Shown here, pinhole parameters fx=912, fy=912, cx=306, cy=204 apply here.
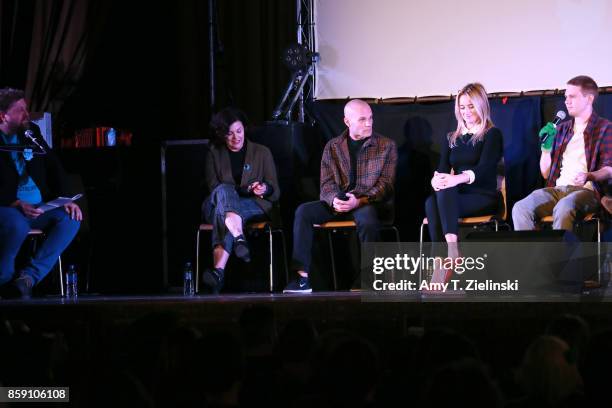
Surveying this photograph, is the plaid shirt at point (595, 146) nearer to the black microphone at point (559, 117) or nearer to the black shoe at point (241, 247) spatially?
the black microphone at point (559, 117)

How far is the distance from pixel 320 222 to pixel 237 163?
0.73 metres

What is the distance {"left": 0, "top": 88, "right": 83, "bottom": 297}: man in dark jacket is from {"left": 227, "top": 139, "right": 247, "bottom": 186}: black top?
41.0 inches

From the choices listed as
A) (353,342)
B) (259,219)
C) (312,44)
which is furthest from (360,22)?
(353,342)

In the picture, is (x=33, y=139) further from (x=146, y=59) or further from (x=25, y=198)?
(x=146, y=59)

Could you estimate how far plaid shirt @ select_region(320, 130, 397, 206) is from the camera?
5.78 meters

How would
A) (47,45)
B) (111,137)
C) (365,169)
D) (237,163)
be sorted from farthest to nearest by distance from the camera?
(47,45)
(111,137)
(237,163)
(365,169)

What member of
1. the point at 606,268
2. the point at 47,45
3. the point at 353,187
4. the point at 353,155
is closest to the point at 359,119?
the point at 353,155

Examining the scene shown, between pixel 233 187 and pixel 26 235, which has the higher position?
pixel 233 187

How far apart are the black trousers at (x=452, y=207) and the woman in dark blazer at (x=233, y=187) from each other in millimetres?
1060

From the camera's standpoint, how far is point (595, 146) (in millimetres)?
5445

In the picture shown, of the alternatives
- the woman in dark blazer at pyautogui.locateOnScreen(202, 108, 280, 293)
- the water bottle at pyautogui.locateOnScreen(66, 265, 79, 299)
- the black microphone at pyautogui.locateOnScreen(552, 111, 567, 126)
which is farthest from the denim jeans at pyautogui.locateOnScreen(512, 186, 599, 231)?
the water bottle at pyautogui.locateOnScreen(66, 265, 79, 299)

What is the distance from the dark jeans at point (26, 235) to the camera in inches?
215

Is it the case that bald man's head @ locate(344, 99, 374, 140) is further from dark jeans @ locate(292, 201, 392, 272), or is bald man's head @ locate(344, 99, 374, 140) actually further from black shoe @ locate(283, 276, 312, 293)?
black shoe @ locate(283, 276, 312, 293)

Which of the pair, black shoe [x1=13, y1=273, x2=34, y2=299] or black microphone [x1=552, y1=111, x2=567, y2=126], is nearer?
black shoe [x1=13, y1=273, x2=34, y2=299]
